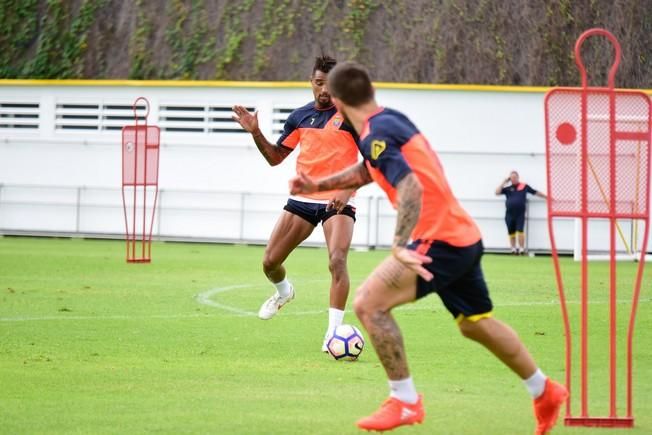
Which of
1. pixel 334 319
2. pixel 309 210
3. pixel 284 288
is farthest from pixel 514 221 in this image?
pixel 334 319

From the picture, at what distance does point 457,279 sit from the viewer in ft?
24.3

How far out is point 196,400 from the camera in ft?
29.0

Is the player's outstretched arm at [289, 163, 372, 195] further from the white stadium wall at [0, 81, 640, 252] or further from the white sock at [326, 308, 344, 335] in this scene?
the white stadium wall at [0, 81, 640, 252]

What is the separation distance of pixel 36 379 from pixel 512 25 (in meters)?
27.9

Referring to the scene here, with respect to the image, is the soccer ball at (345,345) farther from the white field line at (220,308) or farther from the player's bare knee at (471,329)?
the white field line at (220,308)

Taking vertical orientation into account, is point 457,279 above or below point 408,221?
below

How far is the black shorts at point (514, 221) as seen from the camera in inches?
1296

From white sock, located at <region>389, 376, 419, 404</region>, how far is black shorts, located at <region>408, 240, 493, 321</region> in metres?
0.49

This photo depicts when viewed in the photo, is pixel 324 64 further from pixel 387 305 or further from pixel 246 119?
pixel 387 305

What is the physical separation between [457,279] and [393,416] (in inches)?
33.8

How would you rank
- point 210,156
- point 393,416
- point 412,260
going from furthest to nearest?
1. point 210,156
2. point 393,416
3. point 412,260

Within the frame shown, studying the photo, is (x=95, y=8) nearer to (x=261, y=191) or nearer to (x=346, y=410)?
(x=261, y=191)

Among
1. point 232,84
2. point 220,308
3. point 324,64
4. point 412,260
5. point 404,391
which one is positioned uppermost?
point 232,84

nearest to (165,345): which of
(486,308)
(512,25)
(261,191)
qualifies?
(486,308)
